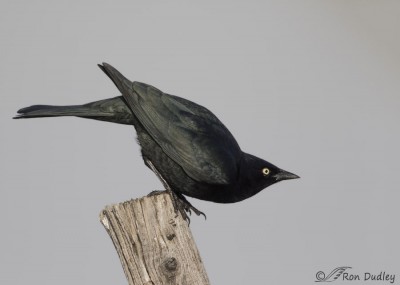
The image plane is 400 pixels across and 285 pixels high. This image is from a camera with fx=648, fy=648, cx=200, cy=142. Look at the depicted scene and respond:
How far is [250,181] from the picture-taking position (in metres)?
5.25

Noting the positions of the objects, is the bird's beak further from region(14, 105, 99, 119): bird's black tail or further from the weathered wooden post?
the weathered wooden post

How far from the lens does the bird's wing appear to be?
4.90m

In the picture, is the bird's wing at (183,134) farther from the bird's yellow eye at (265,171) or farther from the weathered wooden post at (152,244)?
the weathered wooden post at (152,244)

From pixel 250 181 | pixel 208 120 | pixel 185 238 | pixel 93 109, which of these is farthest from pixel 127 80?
pixel 185 238

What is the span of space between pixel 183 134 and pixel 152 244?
5.05 ft

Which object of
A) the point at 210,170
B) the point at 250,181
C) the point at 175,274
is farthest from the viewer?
the point at 250,181

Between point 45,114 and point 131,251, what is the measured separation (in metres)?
1.81

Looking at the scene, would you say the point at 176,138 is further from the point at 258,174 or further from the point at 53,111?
the point at 53,111

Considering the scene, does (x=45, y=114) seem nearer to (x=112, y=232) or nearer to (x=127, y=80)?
(x=127, y=80)

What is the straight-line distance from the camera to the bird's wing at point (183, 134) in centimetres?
490

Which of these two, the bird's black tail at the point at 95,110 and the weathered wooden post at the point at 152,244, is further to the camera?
the bird's black tail at the point at 95,110

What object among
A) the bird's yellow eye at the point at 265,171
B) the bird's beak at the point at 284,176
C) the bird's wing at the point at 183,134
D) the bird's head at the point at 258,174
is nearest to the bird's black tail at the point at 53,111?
the bird's wing at the point at 183,134

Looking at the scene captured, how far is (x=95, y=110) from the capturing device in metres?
5.08

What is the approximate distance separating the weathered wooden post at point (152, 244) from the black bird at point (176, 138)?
110 cm
